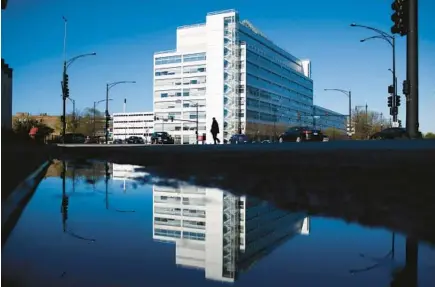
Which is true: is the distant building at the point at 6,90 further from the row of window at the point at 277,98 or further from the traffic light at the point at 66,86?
the row of window at the point at 277,98

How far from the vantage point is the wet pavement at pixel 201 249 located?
2.21m

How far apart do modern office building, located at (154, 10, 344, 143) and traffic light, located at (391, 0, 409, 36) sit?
287ft

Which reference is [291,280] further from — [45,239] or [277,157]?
[277,157]

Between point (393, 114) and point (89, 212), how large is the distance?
24948 millimetres

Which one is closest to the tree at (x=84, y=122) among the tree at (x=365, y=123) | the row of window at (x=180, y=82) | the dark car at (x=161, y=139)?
→ the row of window at (x=180, y=82)

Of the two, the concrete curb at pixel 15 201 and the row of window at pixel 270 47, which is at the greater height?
the row of window at pixel 270 47

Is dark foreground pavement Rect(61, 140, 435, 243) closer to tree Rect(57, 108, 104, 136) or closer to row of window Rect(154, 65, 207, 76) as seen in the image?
tree Rect(57, 108, 104, 136)

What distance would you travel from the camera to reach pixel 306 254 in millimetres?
2668

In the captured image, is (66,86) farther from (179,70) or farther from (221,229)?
(179,70)

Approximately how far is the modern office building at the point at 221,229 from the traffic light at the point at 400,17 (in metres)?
9.55

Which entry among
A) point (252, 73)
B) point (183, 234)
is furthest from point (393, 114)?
point (252, 73)

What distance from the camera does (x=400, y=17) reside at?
12047 millimetres

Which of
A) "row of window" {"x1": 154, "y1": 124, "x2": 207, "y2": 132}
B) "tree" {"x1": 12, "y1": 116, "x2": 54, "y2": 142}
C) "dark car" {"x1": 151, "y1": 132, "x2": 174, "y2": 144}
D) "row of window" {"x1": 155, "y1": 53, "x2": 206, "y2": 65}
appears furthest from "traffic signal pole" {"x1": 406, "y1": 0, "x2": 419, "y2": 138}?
"row of window" {"x1": 155, "y1": 53, "x2": 206, "y2": 65}

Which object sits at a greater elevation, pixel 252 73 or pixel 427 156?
pixel 252 73
